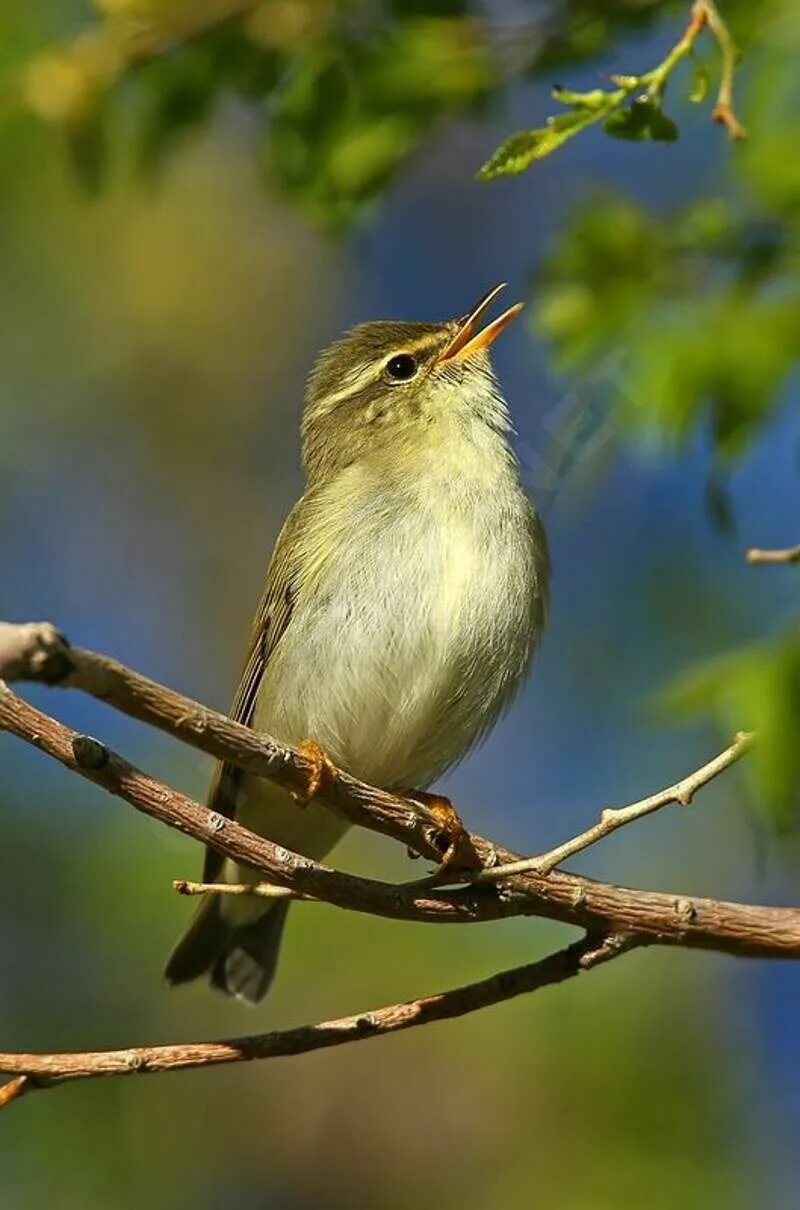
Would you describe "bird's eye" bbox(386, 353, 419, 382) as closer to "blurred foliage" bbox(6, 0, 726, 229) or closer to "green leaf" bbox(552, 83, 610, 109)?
"blurred foliage" bbox(6, 0, 726, 229)

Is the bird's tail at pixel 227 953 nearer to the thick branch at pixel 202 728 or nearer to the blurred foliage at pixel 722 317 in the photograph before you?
the thick branch at pixel 202 728

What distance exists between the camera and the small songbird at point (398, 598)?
4.16 meters

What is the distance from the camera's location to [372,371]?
4.96m

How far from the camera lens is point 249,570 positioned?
8734mm

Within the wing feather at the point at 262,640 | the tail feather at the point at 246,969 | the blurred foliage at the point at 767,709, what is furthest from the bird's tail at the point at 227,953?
the blurred foliage at the point at 767,709

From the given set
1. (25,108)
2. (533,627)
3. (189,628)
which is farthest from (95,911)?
(25,108)

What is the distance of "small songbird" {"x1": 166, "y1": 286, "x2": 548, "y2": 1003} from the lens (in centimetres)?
416

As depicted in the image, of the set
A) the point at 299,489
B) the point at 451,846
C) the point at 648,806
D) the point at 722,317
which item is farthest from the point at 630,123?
the point at 299,489

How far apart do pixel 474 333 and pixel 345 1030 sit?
246 centimetres

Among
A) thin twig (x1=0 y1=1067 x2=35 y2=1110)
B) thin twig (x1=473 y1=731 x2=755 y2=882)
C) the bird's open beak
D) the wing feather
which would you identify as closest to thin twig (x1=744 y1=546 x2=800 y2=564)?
thin twig (x1=473 y1=731 x2=755 y2=882)

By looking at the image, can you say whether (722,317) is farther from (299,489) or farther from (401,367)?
(299,489)

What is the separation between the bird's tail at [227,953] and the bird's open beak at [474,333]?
1.69 meters

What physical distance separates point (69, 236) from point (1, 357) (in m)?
0.70

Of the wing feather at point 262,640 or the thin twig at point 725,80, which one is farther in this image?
the wing feather at point 262,640
